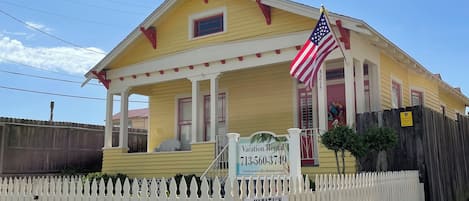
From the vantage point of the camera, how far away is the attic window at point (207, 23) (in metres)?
14.1

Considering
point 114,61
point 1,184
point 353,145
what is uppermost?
point 114,61

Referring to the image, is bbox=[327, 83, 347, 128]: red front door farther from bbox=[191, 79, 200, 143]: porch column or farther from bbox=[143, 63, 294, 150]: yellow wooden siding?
bbox=[191, 79, 200, 143]: porch column

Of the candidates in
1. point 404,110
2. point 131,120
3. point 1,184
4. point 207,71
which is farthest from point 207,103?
point 131,120

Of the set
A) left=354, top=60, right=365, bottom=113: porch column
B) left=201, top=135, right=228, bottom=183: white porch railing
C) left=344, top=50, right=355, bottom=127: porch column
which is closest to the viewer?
left=344, top=50, right=355, bottom=127: porch column

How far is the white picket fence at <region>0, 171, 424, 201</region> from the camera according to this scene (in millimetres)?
4852

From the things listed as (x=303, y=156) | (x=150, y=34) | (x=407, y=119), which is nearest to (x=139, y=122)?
(x=150, y=34)

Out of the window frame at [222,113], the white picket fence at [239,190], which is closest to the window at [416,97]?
the window frame at [222,113]

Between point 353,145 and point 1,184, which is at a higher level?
point 353,145

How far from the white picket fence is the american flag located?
281 centimetres

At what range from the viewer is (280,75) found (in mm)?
14539

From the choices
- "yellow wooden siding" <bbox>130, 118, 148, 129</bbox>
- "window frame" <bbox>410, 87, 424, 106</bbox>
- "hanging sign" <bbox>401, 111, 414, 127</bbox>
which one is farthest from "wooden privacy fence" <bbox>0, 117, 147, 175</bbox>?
"yellow wooden siding" <bbox>130, 118, 148, 129</bbox>

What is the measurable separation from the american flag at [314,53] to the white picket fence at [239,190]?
281 cm

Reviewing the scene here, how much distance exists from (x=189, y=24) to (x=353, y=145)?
7.60m

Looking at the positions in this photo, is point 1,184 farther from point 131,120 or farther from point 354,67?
point 131,120
